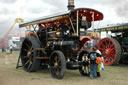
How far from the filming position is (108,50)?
9.32m

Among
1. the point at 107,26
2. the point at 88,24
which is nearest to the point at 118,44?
the point at 107,26

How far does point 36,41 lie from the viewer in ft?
23.1

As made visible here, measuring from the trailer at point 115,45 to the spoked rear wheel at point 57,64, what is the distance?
407 cm

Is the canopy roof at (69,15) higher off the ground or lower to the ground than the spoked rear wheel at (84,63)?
higher

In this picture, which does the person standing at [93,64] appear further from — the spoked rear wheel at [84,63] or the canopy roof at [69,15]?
the canopy roof at [69,15]

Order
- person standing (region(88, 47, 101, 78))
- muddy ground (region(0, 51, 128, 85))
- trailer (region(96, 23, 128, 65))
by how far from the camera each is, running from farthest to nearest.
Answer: trailer (region(96, 23, 128, 65)), person standing (region(88, 47, 101, 78)), muddy ground (region(0, 51, 128, 85))

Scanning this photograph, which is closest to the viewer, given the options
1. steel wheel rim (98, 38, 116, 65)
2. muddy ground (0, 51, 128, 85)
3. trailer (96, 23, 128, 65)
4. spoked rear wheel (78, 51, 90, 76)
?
muddy ground (0, 51, 128, 85)

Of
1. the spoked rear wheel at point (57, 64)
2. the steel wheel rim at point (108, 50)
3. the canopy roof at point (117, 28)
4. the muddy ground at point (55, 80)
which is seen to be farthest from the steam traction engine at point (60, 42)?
the steel wheel rim at point (108, 50)

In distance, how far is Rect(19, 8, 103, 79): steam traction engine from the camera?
225 inches

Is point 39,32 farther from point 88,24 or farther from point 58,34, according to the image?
point 88,24

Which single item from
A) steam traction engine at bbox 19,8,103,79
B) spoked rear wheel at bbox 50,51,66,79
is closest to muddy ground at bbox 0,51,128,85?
spoked rear wheel at bbox 50,51,66,79

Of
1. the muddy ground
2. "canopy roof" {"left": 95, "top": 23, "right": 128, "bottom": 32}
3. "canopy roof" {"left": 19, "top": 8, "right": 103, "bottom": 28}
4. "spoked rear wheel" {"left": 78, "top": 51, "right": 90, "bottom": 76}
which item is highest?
"canopy roof" {"left": 19, "top": 8, "right": 103, "bottom": 28}

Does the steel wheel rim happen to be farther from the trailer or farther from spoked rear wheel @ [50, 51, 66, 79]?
spoked rear wheel @ [50, 51, 66, 79]

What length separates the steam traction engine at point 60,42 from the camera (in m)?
5.72
